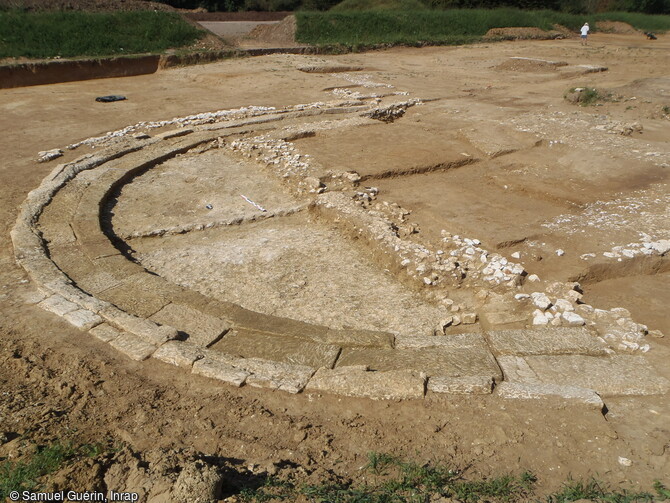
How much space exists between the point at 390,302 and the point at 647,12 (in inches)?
1868

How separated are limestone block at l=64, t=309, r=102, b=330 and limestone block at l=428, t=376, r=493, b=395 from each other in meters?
3.00

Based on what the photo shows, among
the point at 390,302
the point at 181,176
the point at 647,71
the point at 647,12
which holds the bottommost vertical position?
the point at 390,302

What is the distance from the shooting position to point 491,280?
5.51 metres

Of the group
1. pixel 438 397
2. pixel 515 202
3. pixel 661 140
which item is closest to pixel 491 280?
pixel 438 397

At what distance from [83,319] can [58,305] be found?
0.41 metres

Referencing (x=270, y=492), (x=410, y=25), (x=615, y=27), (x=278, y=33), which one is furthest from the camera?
(x=615, y=27)

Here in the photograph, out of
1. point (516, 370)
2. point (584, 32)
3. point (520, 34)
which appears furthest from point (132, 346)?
point (520, 34)

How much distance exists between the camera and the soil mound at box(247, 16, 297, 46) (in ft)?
83.4

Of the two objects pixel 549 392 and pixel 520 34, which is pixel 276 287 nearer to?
pixel 549 392

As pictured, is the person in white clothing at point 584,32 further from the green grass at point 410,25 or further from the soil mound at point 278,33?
the soil mound at point 278,33

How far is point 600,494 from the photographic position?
2984mm

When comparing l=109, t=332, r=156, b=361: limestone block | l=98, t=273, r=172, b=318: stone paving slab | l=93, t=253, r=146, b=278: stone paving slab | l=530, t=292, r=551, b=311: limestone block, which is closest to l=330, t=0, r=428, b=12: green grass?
l=93, t=253, r=146, b=278: stone paving slab

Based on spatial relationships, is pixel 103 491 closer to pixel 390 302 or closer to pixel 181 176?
pixel 390 302

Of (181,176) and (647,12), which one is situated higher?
(647,12)
